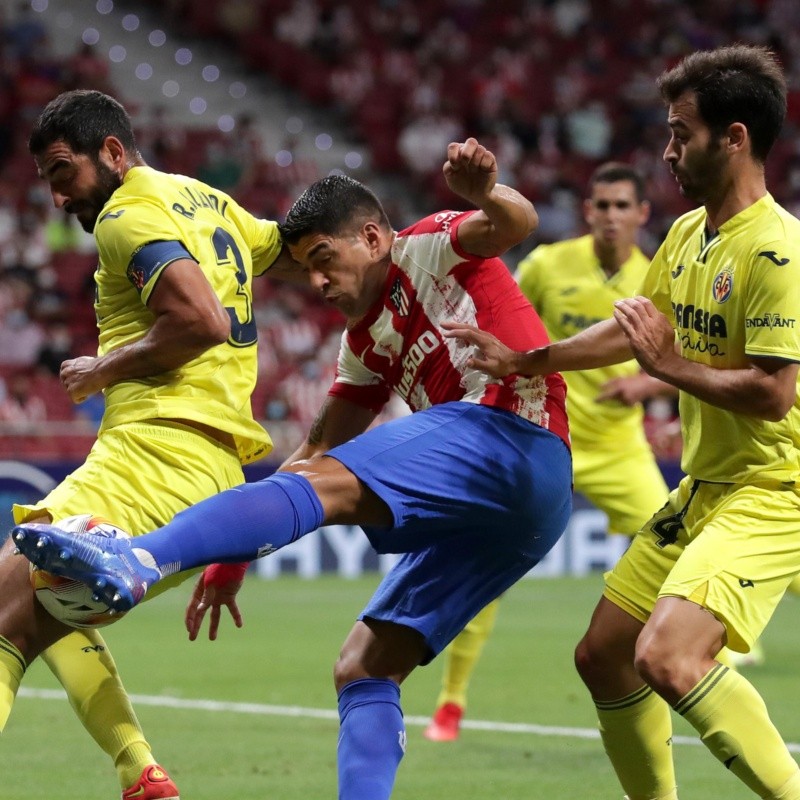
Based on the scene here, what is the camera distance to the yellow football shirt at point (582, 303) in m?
8.48

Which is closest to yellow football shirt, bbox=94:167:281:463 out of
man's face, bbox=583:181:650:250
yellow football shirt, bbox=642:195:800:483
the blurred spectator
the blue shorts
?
the blue shorts

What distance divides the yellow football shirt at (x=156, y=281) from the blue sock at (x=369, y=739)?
2.99ft

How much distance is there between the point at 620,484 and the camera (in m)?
8.43

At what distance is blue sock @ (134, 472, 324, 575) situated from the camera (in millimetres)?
3854

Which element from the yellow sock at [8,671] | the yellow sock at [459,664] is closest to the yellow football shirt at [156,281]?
the yellow sock at [8,671]

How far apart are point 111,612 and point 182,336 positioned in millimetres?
1004

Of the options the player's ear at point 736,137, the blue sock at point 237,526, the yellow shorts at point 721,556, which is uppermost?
the player's ear at point 736,137

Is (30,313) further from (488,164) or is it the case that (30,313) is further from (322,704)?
(488,164)

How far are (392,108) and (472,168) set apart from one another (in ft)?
68.0

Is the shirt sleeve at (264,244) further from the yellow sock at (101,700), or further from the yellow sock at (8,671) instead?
the yellow sock at (8,671)

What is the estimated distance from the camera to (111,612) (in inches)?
148

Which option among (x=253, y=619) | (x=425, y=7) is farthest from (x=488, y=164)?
(x=425, y=7)

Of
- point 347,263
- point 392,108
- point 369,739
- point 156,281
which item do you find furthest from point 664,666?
point 392,108

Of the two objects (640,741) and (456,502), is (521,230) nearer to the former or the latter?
(456,502)
